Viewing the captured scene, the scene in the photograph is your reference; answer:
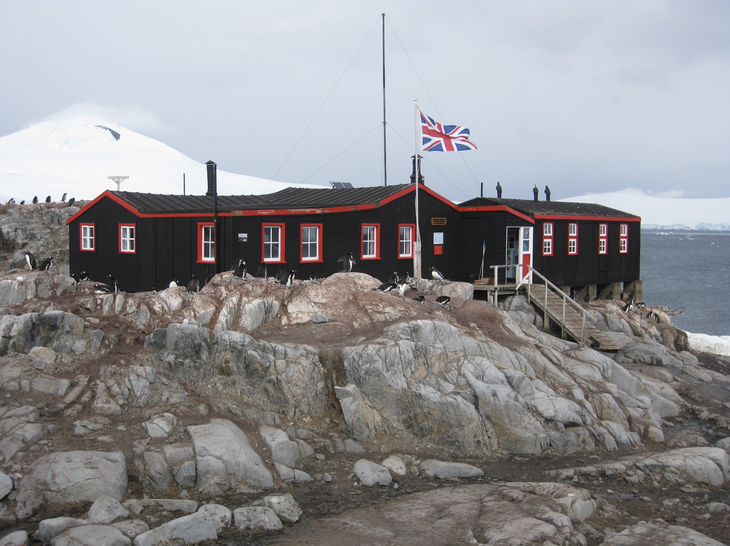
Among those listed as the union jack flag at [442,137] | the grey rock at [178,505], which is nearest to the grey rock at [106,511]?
the grey rock at [178,505]

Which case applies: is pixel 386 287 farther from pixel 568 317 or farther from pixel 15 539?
pixel 15 539

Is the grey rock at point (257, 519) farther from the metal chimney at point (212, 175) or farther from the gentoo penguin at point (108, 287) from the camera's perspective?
the metal chimney at point (212, 175)

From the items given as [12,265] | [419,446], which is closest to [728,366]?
[419,446]

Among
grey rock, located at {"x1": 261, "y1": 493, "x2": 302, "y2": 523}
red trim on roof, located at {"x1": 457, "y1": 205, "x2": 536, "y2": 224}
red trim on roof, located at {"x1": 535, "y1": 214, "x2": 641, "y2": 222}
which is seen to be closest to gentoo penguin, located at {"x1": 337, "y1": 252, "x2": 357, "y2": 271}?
red trim on roof, located at {"x1": 457, "y1": 205, "x2": 536, "y2": 224}

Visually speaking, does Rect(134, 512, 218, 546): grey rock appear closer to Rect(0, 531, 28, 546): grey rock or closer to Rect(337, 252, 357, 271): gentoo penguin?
Rect(0, 531, 28, 546): grey rock

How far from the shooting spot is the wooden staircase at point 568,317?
22516 mm

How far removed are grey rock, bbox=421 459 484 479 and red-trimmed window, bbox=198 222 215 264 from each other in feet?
35.4

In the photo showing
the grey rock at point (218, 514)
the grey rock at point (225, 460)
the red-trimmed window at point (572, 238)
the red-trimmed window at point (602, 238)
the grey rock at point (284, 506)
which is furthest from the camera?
the red-trimmed window at point (602, 238)

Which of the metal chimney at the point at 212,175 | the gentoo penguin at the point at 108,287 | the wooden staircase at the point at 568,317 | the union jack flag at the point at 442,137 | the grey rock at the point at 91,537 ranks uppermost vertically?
the union jack flag at the point at 442,137

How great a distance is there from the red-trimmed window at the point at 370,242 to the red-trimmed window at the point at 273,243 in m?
3.07

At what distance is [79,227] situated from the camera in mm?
23766

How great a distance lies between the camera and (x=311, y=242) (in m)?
21.2

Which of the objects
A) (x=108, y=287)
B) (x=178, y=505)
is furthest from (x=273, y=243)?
(x=178, y=505)

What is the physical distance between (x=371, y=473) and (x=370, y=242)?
10.8m
